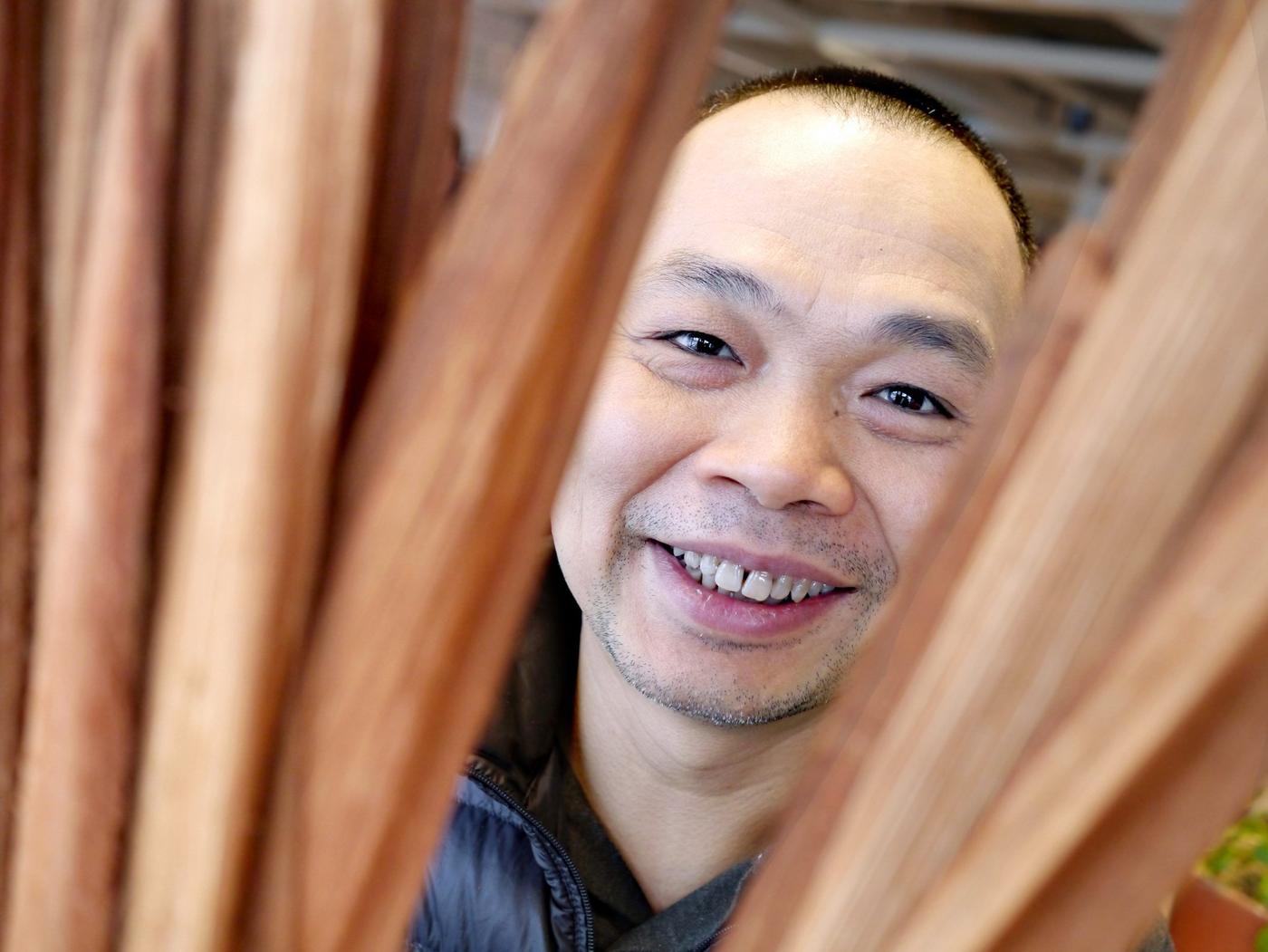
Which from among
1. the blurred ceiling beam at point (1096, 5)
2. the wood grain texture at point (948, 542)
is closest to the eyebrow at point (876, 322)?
the wood grain texture at point (948, 542)

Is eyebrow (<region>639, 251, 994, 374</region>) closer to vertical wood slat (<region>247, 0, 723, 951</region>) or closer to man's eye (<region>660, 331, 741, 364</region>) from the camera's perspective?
man's eye (<region>660, 331, 741, 364</region>)

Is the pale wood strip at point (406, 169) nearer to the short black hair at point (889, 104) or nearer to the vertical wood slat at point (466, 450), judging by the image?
the vertical wood slat at point (466, 450)

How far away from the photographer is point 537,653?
1.17 meters

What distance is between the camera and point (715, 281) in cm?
Result: 88

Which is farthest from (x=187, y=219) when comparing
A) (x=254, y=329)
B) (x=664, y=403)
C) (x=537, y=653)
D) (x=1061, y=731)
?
(x=537, y=653)

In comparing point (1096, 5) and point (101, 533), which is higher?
point (1096, 5)

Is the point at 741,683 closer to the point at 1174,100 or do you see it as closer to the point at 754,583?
the point at 754,583

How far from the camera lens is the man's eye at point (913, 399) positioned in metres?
0.86

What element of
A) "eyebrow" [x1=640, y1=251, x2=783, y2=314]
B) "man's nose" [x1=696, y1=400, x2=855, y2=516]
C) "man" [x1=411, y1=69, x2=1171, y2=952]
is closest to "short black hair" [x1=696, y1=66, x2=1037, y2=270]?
"man" [x1=411, y1=69, x2=1171, y2=952]

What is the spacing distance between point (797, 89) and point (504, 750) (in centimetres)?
69

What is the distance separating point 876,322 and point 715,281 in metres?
0.14

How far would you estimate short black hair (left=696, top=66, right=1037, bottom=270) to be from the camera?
96 centimetres

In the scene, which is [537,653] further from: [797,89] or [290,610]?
Answer: [290,610]

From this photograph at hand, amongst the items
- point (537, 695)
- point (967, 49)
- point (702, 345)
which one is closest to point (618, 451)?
point (702, 345)
